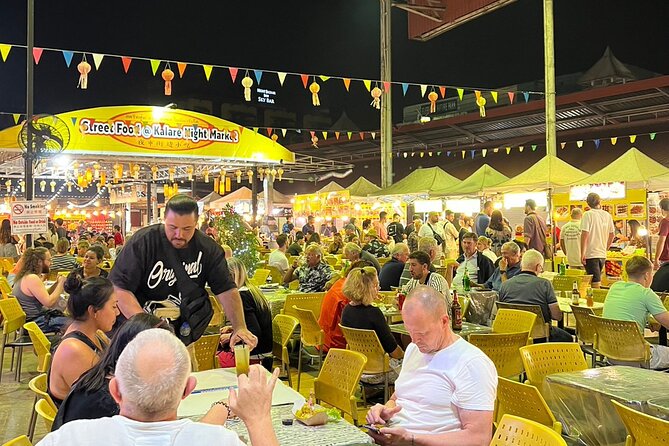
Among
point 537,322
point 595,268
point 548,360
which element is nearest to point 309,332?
point 537,322

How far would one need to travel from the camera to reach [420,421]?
9.91ft

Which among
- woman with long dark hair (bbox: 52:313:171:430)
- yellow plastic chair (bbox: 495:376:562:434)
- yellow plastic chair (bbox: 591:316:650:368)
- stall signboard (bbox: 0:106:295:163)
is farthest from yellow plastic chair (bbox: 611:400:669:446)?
stall signboard (bbox: 0:106:295:163)

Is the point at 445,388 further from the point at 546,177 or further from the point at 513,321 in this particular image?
the point at 546,177

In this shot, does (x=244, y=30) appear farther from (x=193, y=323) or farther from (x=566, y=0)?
(x=193, y=323)

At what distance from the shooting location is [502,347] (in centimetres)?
498

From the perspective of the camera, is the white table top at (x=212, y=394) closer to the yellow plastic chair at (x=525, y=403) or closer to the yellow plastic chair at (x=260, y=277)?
the yellow plastic chair at (x=525, y=403)

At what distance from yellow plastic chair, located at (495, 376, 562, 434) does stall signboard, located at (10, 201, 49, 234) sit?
7307 mm

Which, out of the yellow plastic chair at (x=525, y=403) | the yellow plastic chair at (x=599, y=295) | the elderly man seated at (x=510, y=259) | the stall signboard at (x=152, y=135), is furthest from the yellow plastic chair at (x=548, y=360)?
the stall signboard at (x=152, y=135)

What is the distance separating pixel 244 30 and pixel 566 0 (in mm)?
11536

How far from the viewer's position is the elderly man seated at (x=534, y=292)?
623cm

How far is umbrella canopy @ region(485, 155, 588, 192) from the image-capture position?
10.9 m

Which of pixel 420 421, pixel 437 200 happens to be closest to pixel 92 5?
pixel 437 200

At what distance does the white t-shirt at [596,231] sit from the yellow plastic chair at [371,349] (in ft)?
18.5

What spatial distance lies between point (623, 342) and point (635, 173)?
5425mm
